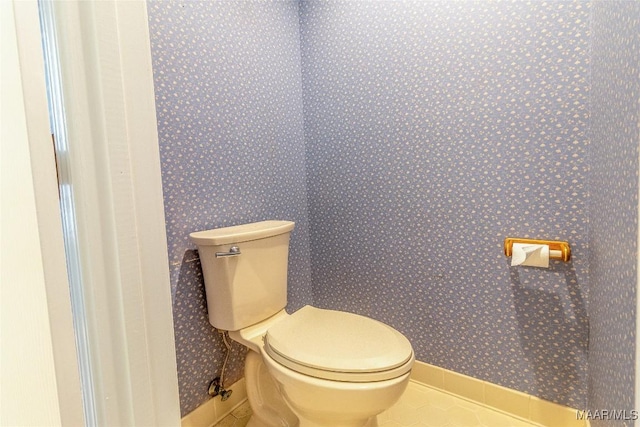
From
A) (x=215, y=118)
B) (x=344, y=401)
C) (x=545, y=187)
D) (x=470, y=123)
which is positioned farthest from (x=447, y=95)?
(x=344, y=401)

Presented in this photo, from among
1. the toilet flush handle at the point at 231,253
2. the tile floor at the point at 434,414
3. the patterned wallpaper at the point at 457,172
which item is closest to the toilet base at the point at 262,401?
the tile floor at the point at 434,414

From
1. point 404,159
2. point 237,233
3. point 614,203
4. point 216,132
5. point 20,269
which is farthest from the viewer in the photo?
point 404,159

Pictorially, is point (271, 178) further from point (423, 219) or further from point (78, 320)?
point (78, 320)

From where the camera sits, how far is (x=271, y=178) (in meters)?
1.60

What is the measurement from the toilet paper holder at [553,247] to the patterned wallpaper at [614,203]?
0.07 metres

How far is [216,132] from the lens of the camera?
136cm

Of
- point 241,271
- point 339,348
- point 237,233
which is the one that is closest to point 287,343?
point 339,348

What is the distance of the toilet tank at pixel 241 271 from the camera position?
47.4 inches

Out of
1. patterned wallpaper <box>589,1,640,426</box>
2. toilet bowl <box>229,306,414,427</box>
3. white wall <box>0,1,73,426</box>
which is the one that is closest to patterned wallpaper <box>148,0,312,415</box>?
toilet bowl <box>229,306,414,427</box>

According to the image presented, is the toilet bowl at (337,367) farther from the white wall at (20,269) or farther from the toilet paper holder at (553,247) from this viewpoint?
the white wall at (20,269)

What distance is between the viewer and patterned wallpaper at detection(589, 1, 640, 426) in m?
0.67

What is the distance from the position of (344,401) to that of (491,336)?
737 millimetres

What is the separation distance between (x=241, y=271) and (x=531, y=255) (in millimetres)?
1029

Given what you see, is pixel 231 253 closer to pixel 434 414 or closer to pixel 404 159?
pixel 404 159
